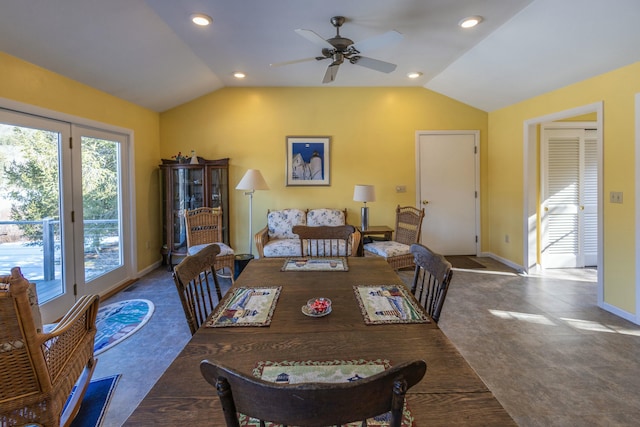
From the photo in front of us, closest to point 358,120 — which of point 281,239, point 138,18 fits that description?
point 281,239

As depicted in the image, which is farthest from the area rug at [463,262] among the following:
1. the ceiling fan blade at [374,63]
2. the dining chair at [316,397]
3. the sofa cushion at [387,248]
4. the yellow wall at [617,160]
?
the dining chair at [316,397]

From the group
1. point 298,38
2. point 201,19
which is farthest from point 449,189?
point 201,19

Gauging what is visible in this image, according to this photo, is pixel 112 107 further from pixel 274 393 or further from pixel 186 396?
pixel 274 393

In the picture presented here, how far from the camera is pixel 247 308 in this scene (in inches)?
53.5

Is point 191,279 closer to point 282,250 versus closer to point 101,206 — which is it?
point 282,250

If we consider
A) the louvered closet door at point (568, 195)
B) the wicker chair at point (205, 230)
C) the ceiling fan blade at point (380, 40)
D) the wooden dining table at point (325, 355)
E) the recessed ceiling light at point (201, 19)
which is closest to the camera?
the wooden dining table at point (325, 355)

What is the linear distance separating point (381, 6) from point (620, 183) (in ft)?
9.16

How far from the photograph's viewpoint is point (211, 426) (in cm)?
71

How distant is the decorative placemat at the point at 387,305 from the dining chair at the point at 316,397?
617mm

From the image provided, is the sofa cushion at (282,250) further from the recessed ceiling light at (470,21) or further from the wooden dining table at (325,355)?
the recessed ceiling light at (470,21)

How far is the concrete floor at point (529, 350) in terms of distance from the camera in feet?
5.85

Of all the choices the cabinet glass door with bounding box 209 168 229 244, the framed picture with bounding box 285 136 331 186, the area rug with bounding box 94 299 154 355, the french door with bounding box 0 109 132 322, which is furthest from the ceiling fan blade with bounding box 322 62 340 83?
the area rug with bounding box 94 299 154 355

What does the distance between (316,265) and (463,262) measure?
11.6 ft

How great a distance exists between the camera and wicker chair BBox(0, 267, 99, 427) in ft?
3.93
